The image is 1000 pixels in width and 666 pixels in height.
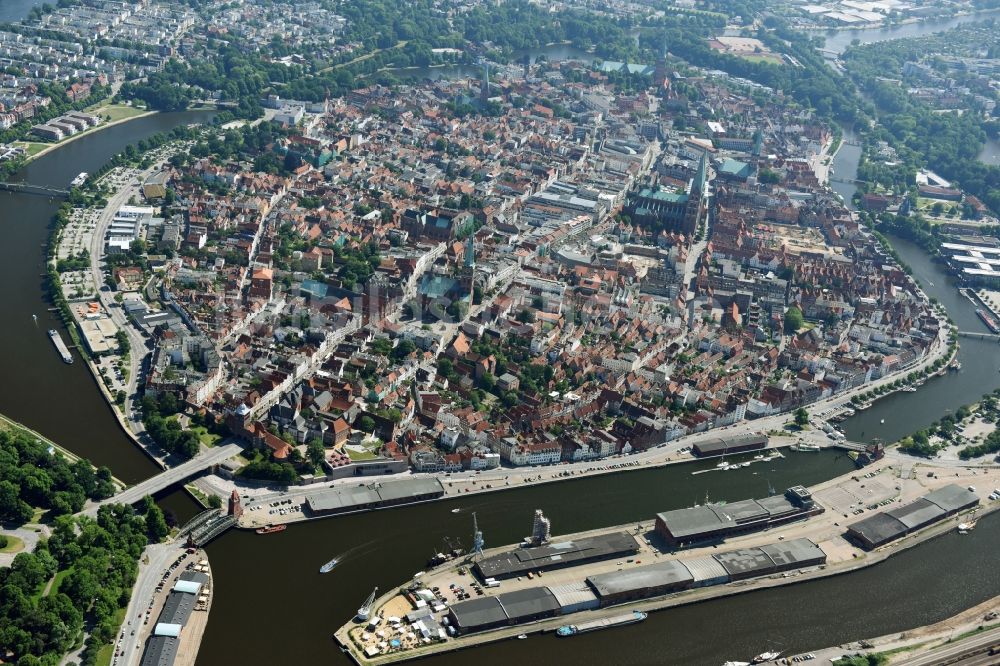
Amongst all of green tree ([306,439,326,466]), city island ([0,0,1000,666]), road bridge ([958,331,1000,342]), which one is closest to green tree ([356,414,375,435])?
city island ([0,0,1000,666])

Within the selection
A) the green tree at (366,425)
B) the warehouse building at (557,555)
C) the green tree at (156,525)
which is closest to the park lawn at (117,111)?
the green tree at (366,425)

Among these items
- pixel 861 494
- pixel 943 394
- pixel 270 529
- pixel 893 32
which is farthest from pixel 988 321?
pixel 893 32

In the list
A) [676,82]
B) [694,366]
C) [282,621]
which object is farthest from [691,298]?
[676,82]

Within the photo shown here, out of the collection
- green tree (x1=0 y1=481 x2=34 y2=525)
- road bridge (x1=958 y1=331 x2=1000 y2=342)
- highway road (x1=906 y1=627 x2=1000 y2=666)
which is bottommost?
highway road (x1=906 y1=627 x2=1000 y2=666)

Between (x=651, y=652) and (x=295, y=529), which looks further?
(x=295, y=529)

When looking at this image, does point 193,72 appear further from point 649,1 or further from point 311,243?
point 649,1

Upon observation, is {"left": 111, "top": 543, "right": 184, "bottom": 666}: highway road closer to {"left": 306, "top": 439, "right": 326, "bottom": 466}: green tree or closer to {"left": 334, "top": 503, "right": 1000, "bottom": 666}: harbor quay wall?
{"left": 334, "top": 503, "right": 1000, "bottom": 666}: harbor quay wall
